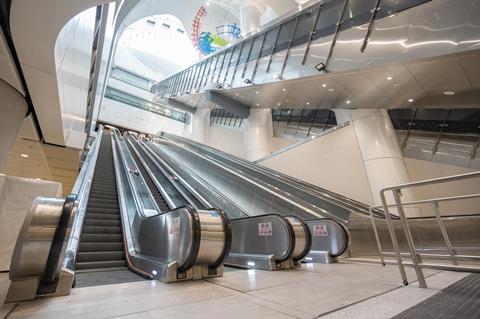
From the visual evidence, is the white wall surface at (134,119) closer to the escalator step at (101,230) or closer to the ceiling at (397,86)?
the ceiling at (397,86)

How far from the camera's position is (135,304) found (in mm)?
2080

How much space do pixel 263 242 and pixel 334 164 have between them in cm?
644

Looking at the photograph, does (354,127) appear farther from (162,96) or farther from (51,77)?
(162,96)

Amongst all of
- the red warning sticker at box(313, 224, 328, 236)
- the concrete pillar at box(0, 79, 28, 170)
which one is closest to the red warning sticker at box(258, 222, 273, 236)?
the red warning sticker at box(313, 224, 328, 236)

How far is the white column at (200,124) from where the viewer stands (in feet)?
64.1

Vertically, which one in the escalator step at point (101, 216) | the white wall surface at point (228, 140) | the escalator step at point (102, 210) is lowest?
the escalator step at point (101, 216)

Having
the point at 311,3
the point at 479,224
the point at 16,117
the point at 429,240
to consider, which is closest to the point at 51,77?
the point at 16,117

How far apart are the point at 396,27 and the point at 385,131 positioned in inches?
136

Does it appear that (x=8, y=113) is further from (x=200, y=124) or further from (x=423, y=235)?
(x=200, y=124)

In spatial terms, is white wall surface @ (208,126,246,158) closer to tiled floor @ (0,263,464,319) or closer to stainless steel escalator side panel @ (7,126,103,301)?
tiled floor @ (0,263,464,319)

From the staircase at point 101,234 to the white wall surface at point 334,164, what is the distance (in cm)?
760

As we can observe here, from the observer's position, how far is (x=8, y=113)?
13.7 ft

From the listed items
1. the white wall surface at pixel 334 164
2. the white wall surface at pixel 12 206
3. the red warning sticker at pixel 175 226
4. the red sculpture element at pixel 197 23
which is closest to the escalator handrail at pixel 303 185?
the white wall surface at pixel 334 164

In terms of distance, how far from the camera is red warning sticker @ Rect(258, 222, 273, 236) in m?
4.32
